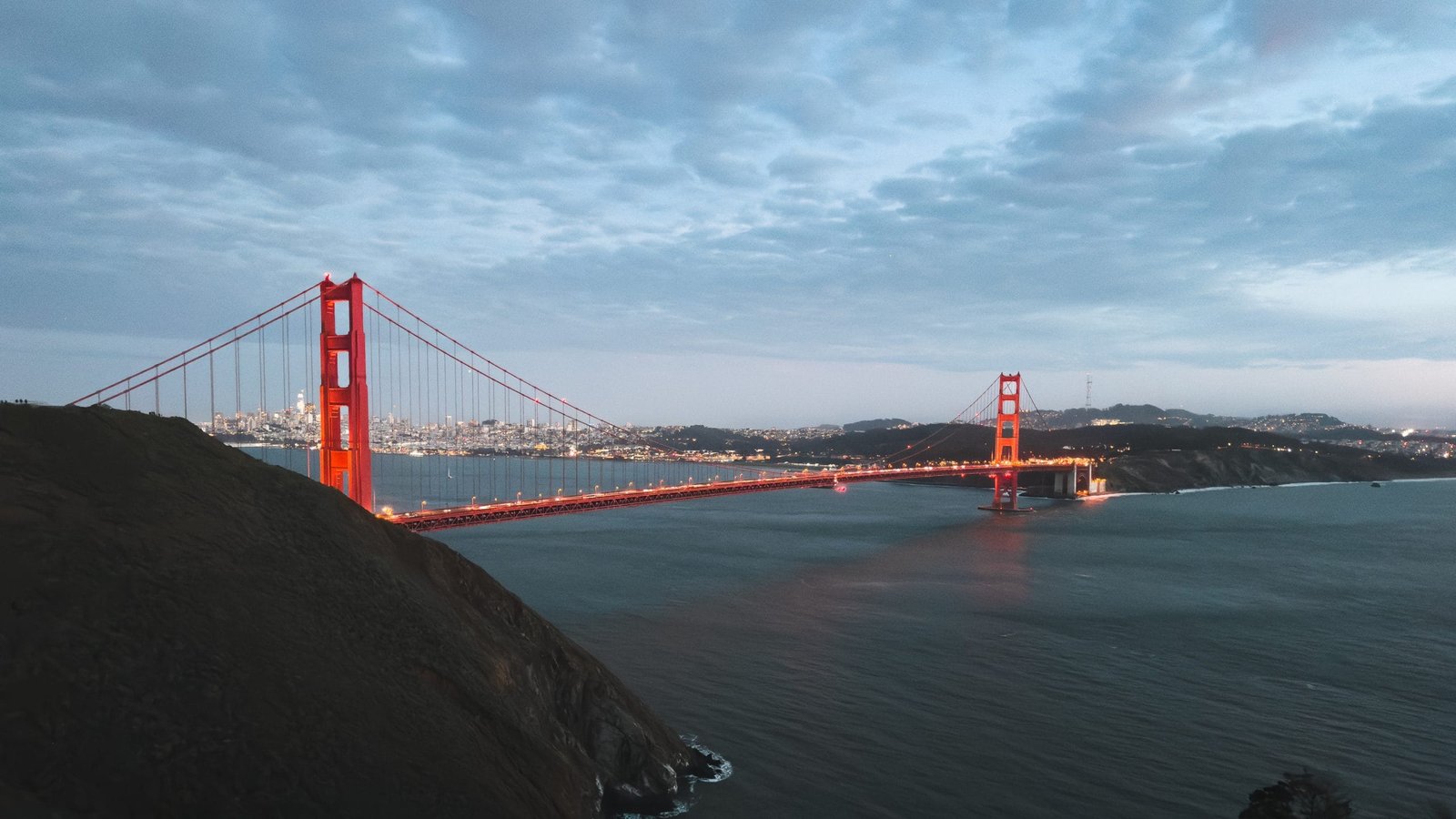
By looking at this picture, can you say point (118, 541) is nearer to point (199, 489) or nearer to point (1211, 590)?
point (199, 489)

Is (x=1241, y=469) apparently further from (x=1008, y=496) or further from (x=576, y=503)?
(x=576, y=503)

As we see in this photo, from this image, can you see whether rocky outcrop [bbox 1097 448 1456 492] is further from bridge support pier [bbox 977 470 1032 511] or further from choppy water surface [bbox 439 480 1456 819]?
choppy water surface [bbox 439 480 1456 819]

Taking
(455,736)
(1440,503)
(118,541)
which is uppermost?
(118,541)

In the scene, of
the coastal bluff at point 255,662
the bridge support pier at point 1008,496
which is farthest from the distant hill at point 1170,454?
the coastal bluff at point 255,662

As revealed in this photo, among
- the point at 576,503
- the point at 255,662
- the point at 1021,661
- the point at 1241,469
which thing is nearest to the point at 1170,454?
the point at 1241,469

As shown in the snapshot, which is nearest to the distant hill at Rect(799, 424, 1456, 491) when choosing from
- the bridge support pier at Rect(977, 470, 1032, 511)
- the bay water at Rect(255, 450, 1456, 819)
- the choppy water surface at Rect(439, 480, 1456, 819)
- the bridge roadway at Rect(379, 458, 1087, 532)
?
the bridge support pier at Rect(977, 470, 1032, 511)

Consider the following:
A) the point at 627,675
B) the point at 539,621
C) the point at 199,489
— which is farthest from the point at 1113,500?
the point at 199,489

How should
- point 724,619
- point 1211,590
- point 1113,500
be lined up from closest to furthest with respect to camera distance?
point 724,619
point 1211,590
point 1113,500
